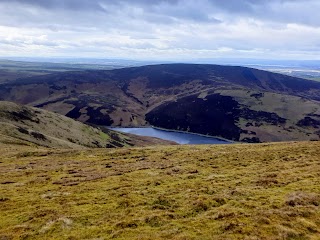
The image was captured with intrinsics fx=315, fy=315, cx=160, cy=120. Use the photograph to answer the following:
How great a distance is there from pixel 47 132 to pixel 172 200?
11348 centimetres

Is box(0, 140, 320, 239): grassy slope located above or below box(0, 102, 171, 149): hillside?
above

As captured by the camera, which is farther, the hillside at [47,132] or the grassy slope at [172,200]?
the hillside at [47,132]

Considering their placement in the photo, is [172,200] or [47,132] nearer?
[172,200]

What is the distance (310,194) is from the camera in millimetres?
24969

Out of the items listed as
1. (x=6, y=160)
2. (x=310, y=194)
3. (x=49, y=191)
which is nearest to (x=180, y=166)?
(x=49, y=191)

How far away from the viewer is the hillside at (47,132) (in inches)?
3917

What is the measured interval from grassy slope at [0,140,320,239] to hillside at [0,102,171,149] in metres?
57.2

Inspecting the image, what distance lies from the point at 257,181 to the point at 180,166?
14.2m

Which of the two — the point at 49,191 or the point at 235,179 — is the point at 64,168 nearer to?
the point at 49,191

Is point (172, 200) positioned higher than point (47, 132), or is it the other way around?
point (172, 200)

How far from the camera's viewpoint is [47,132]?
129250 mm

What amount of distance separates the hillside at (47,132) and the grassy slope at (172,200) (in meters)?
57.2

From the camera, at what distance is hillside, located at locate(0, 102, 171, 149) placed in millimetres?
99500

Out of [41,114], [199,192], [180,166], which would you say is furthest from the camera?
[41,114]
